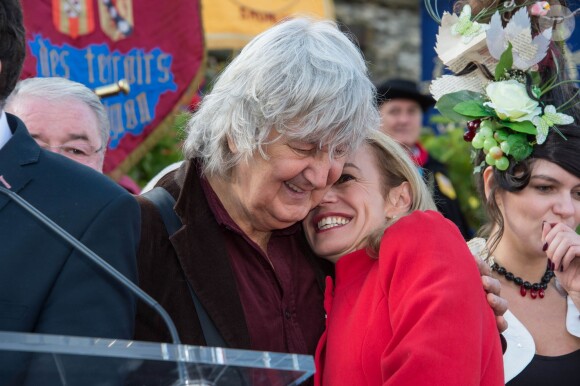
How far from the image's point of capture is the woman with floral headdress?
363cm

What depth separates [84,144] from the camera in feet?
12.6

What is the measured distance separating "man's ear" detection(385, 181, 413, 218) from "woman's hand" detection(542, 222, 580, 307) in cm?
60

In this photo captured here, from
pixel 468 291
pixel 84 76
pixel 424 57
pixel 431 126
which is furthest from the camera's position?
pixel 424 57

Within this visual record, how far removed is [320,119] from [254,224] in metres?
0.39

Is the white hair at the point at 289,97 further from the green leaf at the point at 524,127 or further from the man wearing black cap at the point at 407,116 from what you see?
the man wearing black cap at the point at 407,116

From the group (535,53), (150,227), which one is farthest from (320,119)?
(535,53)

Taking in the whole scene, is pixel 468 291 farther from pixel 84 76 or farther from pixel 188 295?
pixel 84 76

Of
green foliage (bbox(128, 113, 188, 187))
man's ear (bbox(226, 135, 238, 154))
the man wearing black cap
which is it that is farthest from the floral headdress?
the man wearing black cap

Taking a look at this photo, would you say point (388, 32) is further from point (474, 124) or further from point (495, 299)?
point (495, 299)

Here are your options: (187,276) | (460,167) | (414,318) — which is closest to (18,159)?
(187,276)

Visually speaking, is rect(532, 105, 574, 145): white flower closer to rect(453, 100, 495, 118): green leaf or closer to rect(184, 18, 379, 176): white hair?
rect(453, 100, 495, 118): green leaf

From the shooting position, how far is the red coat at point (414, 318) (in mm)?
2574

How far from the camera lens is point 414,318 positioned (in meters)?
2.64

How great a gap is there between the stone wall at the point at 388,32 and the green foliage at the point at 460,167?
655 centimetres
